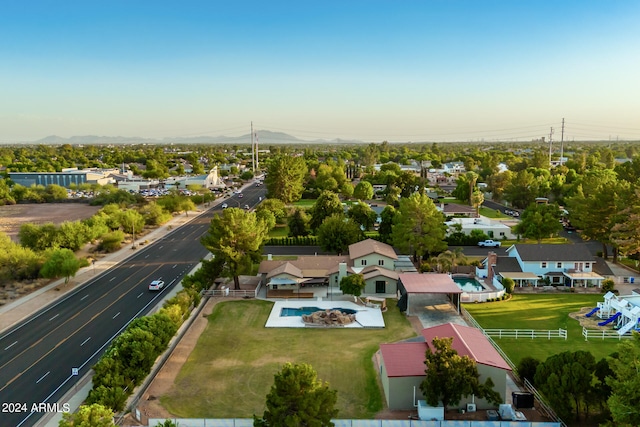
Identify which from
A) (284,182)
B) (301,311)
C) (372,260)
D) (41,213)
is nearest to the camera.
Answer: (301,311)

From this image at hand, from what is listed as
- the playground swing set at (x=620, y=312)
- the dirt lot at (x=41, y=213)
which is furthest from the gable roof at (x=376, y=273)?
the dirt lot at (x=41, y=213)

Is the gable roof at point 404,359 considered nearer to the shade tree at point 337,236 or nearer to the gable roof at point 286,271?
the gable roof at point 286,271

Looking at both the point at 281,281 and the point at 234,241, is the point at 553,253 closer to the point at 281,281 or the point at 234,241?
the point at 281,281

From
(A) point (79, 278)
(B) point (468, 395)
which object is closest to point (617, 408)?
(B) point (468, 395)

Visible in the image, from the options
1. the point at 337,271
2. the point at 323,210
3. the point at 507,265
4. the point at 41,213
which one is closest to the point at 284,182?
the point at 323,210

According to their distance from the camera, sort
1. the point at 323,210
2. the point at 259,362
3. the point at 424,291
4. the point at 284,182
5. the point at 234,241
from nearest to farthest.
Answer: the point at 259,362
the point at 424,291
the point at 234,241
the point at 323,210
the point at 284,182

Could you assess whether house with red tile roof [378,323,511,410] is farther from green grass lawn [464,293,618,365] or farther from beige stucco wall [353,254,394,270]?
beige stucco wall [353,254,394,270]

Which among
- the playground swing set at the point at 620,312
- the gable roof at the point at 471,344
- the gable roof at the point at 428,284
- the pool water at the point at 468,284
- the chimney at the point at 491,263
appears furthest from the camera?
the chimney at the point at 491,263
